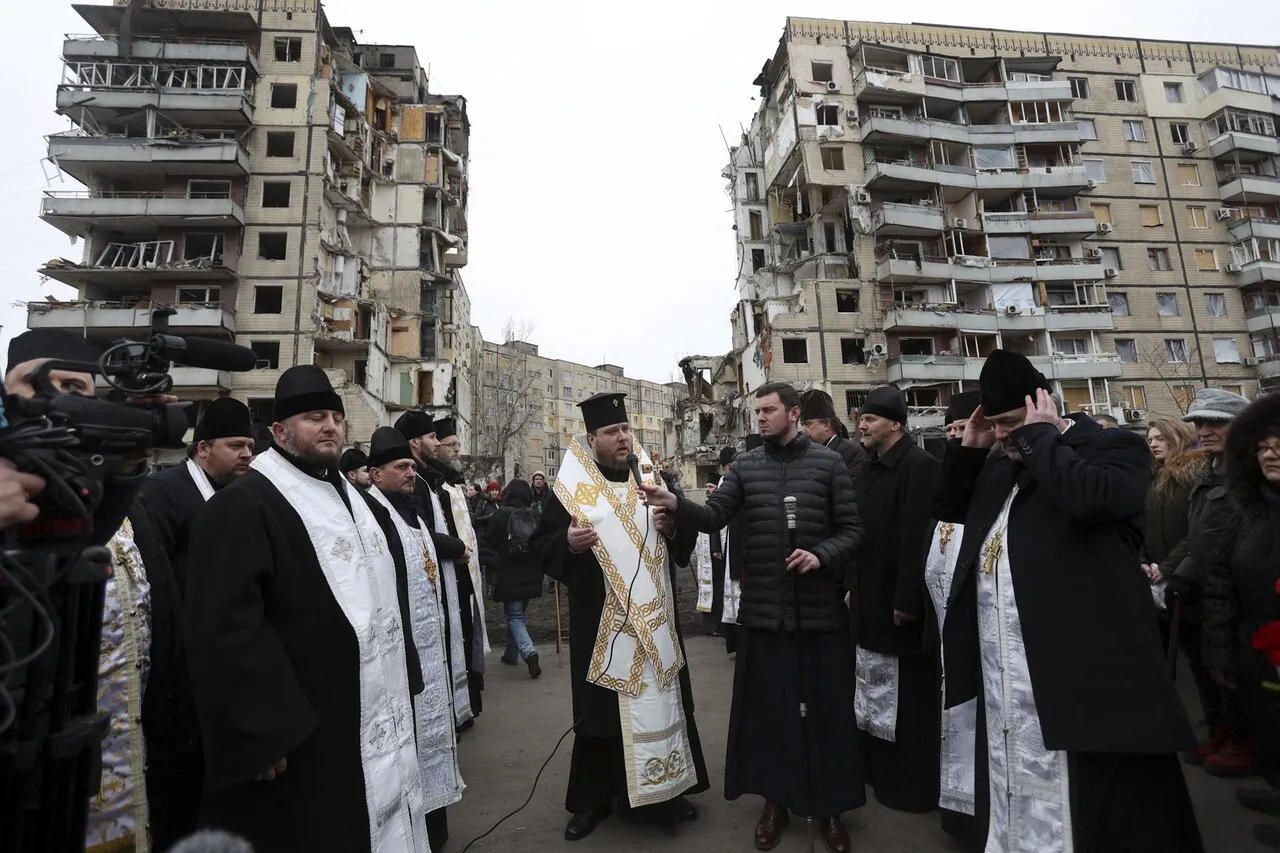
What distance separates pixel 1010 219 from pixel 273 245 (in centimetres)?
3571

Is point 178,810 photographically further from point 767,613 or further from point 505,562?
point 505,562

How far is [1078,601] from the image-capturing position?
242cm

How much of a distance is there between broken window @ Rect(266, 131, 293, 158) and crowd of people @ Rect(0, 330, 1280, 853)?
108ft

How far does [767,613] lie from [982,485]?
1319mm

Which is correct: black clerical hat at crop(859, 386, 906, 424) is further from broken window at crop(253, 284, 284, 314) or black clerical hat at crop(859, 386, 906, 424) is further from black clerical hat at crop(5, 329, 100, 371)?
broken window at crop(253, 284, 284, 314)

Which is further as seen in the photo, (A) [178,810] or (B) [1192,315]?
(B) [1192,315]

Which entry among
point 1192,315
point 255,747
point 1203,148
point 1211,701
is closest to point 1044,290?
point 1192,315

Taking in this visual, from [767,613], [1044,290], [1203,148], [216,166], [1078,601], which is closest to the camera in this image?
[1078,601]

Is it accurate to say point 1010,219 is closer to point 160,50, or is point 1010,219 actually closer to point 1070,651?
point 1070,651

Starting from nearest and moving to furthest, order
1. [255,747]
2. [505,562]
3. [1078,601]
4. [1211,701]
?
[255,747]
[1078,601]
[1211,701]
[505,562]

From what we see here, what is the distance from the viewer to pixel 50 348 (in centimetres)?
222

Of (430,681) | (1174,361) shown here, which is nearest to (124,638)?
(430,681)

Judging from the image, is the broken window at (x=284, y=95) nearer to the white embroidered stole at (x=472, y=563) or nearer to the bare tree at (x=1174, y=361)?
the white embroidered stole at (x=472, y=563)

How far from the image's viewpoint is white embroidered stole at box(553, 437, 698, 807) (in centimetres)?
367
